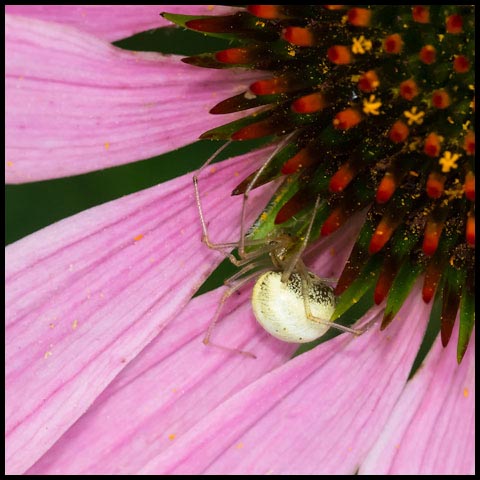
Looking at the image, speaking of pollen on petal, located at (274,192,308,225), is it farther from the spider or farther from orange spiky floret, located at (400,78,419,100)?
orange spiky floret, located at (400,78,419,100)

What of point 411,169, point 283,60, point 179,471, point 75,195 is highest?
point 283,60

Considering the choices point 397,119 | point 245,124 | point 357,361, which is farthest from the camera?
point 357,361

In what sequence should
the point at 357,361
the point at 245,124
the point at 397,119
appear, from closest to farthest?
the point at 397,119 → the point at 245,124 → the point at 357,361

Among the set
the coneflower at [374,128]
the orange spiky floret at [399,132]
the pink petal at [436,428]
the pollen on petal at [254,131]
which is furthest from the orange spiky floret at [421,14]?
the pink petal at [436,428]

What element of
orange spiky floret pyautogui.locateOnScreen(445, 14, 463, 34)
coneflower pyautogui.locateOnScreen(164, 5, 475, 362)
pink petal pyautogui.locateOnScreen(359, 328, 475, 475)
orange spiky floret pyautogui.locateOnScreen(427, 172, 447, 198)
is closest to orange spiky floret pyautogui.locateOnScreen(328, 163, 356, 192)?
coneflower pyautogui.locateOnScreen(164, 5, 475, 362)

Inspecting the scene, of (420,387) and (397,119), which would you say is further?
(420,387)

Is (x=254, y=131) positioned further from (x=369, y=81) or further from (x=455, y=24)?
(x=455, y=24)

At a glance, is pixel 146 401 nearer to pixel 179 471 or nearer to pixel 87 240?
pixel 179 471

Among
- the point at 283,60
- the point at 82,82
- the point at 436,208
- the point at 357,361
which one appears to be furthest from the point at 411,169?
the point at 82,82

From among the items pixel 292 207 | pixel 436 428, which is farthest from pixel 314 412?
pixel 292 207
